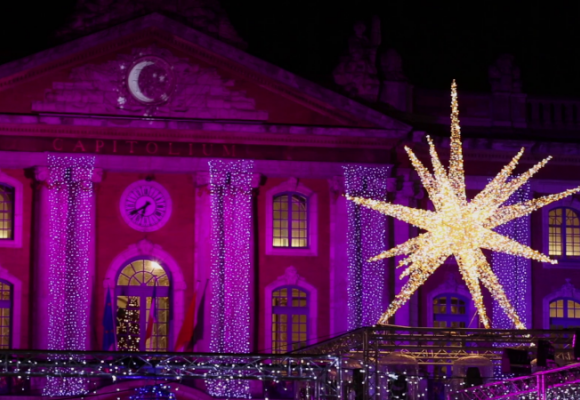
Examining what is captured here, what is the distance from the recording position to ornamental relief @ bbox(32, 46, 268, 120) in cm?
4194

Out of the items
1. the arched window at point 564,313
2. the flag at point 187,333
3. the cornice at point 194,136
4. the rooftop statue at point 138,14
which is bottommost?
the flag at point 187,333

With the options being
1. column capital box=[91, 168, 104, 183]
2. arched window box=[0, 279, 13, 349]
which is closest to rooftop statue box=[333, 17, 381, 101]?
column capital box=[91, 168, 104, 183]

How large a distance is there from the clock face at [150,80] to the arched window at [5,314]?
245 inches

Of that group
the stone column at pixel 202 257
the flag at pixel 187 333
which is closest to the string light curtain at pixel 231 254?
the stone column at pixel 202 257

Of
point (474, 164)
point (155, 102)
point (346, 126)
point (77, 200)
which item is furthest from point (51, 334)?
point (474, 164)

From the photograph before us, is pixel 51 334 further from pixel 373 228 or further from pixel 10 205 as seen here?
pixel 373 228

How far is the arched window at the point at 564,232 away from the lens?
44.9 metres

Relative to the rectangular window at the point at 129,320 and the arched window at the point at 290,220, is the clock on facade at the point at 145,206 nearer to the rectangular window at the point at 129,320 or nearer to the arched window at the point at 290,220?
the rectangular window at the point at 129,320

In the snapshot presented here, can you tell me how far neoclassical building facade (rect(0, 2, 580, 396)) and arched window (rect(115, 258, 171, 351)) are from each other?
4cm

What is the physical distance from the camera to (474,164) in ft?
146

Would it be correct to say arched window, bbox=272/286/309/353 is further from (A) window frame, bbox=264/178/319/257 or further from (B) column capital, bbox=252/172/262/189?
(B) column capital, bbox=252/172/262/189

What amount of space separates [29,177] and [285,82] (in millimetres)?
7376

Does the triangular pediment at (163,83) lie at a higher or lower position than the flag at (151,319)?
higher

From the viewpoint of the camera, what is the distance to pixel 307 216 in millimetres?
43469
